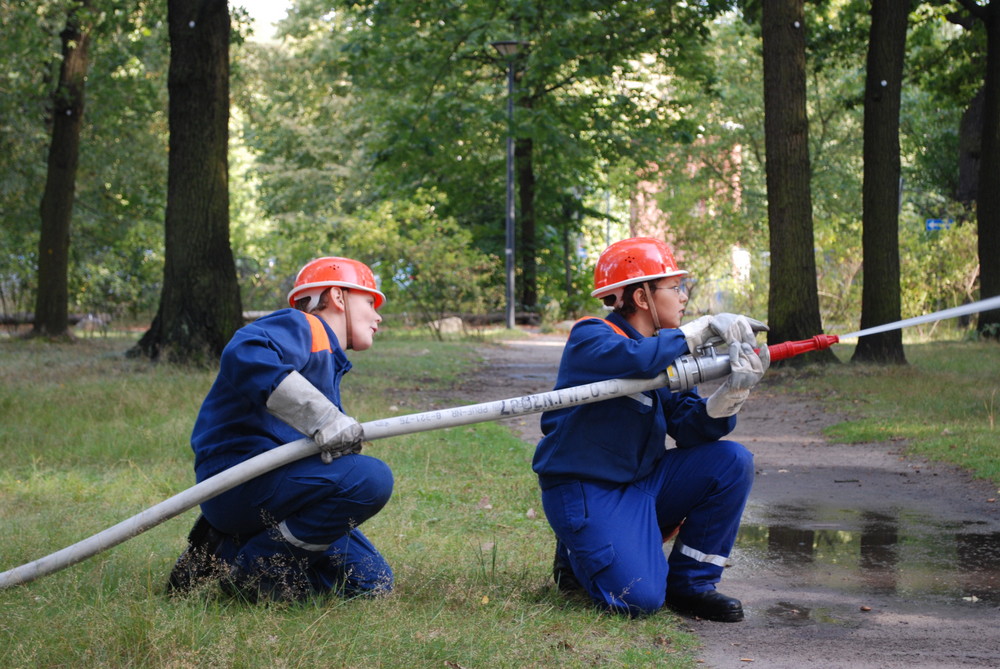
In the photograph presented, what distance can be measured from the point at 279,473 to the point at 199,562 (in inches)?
19.1

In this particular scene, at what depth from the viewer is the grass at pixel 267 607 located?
354 centimetres

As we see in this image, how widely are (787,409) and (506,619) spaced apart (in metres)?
8.09

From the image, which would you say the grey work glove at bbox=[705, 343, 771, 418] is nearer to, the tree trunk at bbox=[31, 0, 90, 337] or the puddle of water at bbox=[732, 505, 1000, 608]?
the puddle of water at bbox=[732, 505, 1000, 608]

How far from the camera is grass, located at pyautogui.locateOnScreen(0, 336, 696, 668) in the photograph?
3545 millimetres

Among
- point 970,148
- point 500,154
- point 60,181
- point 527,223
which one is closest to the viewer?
point 60,181

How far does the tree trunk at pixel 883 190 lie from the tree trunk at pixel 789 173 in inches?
34.8

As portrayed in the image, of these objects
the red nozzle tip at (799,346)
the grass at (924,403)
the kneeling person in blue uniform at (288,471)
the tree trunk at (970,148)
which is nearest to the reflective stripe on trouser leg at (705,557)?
the red nozzle tip at (799,346)

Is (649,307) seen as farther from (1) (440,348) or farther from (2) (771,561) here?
(1) (440,348)

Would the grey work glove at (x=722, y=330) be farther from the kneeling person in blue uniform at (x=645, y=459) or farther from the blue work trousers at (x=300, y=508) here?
the blue work trousers at (x=300, y=508)

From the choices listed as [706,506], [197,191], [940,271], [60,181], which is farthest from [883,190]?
[60,181]

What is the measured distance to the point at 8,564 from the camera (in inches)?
197

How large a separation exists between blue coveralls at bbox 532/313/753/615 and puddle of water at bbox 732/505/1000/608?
47cm

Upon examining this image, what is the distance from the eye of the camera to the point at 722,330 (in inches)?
173

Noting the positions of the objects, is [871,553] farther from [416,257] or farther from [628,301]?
[416,257]
